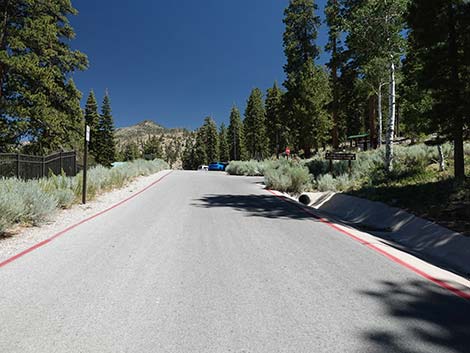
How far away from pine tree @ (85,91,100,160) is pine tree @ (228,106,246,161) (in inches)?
1172

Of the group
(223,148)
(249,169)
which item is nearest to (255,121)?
(223,148)

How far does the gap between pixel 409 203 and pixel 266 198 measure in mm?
5409

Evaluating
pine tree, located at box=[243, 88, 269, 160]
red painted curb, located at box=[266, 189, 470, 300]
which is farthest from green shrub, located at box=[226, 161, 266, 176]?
pine tree, located at box=[243, 88, 269, 160]

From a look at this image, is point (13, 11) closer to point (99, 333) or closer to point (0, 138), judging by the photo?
point (0, 138)

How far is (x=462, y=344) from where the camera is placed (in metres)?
2.69

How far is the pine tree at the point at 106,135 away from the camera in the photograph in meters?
58.7

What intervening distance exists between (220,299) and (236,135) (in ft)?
240

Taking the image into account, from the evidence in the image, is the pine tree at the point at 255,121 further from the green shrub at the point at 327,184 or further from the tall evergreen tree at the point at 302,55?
the green shrub at the point at 327,184

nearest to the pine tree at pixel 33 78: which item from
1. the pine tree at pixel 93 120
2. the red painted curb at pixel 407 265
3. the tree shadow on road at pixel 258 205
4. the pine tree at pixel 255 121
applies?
the tree shadow on road at pixel 258 205

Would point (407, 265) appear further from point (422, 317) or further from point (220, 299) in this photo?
point (220, 299)

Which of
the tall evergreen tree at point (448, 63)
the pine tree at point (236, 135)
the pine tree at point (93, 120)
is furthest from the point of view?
the pine tree at point (236, 135)

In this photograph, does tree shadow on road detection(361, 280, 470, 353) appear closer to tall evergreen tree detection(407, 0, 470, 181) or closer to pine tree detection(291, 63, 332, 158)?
tall evergreen tree detection(407, 0, 470, 181)

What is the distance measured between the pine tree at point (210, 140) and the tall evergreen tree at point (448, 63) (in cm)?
7188

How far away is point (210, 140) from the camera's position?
8256cm
